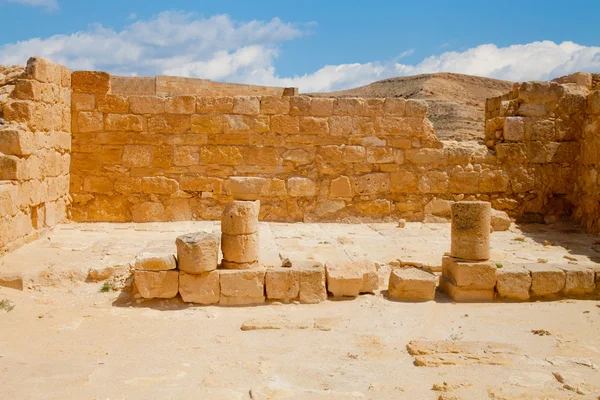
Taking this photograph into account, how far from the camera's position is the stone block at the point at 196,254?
6195mm

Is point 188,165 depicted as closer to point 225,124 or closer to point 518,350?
point 225,124

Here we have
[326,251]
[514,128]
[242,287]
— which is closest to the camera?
[242,287]

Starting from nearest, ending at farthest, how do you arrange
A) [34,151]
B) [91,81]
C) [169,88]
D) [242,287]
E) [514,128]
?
[242,287] < [34,151] < [91,81] < [514,128] < [169,88]

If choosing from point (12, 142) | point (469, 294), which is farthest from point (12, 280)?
point (469, 294)

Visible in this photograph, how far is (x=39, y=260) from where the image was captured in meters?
6.94

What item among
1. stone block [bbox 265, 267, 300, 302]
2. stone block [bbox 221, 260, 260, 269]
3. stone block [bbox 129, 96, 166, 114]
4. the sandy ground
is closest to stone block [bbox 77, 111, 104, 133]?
stone block [bbox 129, 96, 166, 114]

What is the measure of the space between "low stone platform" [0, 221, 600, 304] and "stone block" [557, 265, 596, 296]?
0.01m

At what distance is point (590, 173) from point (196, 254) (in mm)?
7463

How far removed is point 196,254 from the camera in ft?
20.3

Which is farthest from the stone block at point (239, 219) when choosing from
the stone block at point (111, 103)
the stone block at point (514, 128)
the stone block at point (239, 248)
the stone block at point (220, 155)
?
the stone block at point (514, 128)

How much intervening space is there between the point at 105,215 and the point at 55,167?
135 cm

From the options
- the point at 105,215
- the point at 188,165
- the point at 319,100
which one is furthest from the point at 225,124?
the point at 105,215

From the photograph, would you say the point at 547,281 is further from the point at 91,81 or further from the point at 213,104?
the point at 91,81

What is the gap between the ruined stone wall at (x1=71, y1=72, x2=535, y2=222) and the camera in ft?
32.1
